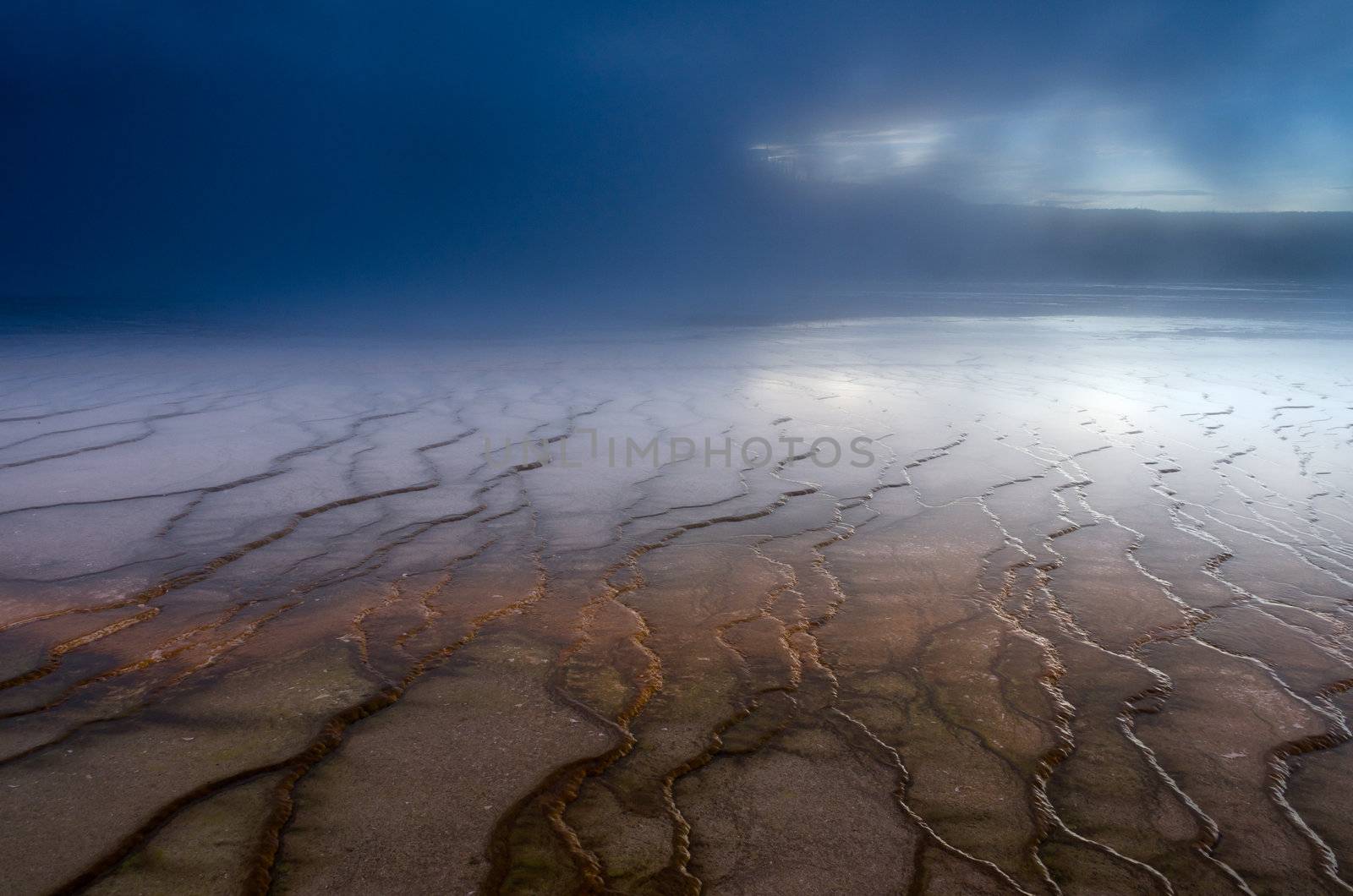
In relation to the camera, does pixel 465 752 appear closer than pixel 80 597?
Yes

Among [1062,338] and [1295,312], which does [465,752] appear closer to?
[1062,338]

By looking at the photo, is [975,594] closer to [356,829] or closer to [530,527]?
[530,527]

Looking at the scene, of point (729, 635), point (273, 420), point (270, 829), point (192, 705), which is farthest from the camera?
point (273, 420)

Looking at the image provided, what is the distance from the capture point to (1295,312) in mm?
12062

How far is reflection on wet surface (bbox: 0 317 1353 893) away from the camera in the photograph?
3.59ft

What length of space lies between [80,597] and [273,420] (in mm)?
2166

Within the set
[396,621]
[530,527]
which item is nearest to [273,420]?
[530,527]

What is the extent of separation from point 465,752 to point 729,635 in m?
0.65

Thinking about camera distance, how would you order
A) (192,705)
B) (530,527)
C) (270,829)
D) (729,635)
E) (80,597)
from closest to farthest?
(270,829) < (192,705) < (729,635) < (80,597) < (530,527)

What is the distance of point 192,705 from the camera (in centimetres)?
141

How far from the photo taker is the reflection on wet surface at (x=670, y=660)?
3.59 ft

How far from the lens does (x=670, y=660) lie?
164 centimetres

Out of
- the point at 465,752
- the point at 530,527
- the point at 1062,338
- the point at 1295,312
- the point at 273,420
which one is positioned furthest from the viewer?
the point at 1295,312

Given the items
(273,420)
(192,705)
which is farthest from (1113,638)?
(273,420)
